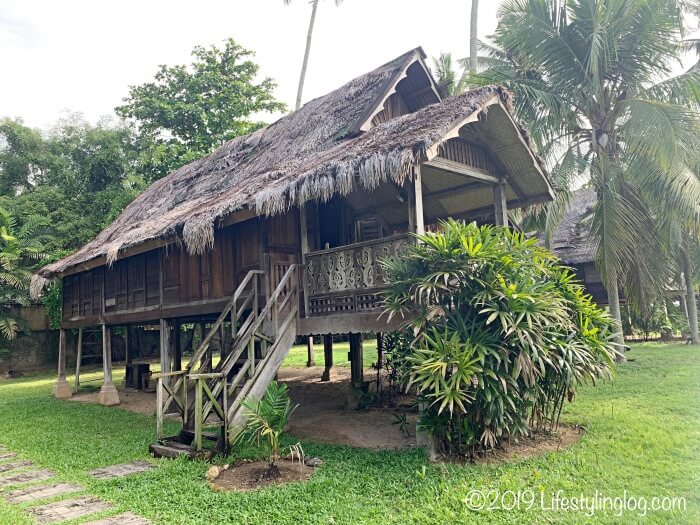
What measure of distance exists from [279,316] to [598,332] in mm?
4052

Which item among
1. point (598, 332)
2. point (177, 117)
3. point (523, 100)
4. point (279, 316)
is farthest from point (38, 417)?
point (177, 117)


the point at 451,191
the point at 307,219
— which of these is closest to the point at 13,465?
the point at 307,219

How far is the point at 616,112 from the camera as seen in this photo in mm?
11586

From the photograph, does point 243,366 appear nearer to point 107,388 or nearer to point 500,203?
point 500,203

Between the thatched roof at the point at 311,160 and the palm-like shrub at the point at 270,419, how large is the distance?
2418 millimetres

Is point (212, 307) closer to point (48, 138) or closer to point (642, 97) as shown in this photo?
point (642, 97)

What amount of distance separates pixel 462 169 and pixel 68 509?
6.09 meters

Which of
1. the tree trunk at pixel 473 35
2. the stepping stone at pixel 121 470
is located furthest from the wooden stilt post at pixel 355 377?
the tree trunk at pixel 473 35

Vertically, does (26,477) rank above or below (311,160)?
below

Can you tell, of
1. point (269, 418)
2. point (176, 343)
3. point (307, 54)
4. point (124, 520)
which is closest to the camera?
point (124, 520)

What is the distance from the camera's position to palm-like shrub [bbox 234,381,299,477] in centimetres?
553

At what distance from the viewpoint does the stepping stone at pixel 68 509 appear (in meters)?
4.75

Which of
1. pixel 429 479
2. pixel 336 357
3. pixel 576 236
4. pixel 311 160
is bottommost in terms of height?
pixel 429 479

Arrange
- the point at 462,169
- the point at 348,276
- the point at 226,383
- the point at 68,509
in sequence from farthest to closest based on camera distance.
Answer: the point at 462,169
the point at 348,276
the point at 226,383
the point at 68,509
